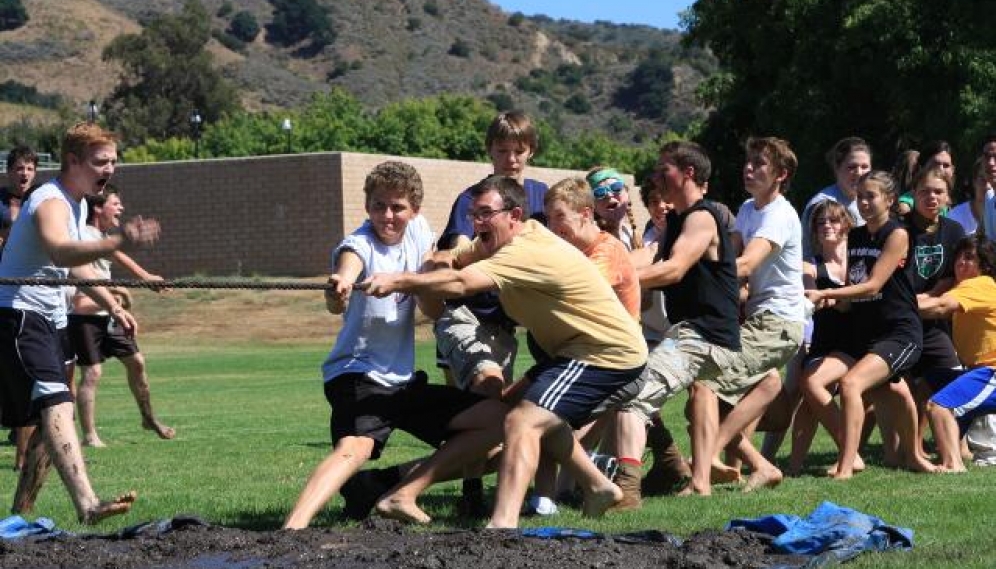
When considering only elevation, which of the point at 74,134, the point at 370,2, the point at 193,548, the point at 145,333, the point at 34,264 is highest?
the point at 370,2

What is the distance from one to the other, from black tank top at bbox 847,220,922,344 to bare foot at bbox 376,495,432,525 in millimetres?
3444

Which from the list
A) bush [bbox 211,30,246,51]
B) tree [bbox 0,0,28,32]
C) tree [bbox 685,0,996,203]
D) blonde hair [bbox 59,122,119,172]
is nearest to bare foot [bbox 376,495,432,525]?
blonde hair [bbox 59,122,119,172]

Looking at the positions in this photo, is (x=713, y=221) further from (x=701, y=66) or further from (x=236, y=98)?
(x=701, y=66)

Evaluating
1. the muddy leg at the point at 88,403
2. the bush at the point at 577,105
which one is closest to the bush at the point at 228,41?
the bush at the point at 577,105

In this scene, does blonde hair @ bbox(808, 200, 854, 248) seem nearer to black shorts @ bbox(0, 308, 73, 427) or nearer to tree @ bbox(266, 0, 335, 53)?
black shorts @ bbox(0, 308, 73, 427)

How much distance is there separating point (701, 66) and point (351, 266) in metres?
138

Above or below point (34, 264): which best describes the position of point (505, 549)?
below

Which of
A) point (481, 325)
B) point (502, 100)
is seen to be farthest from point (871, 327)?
point (502, 100)

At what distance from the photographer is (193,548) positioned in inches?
278

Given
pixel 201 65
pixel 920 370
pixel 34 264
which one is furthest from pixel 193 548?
pixel 201 65

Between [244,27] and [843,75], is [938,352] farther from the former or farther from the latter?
[244,27]

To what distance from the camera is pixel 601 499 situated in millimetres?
8078

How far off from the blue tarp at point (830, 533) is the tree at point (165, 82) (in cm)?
8384

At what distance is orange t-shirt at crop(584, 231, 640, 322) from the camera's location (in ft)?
27.7
